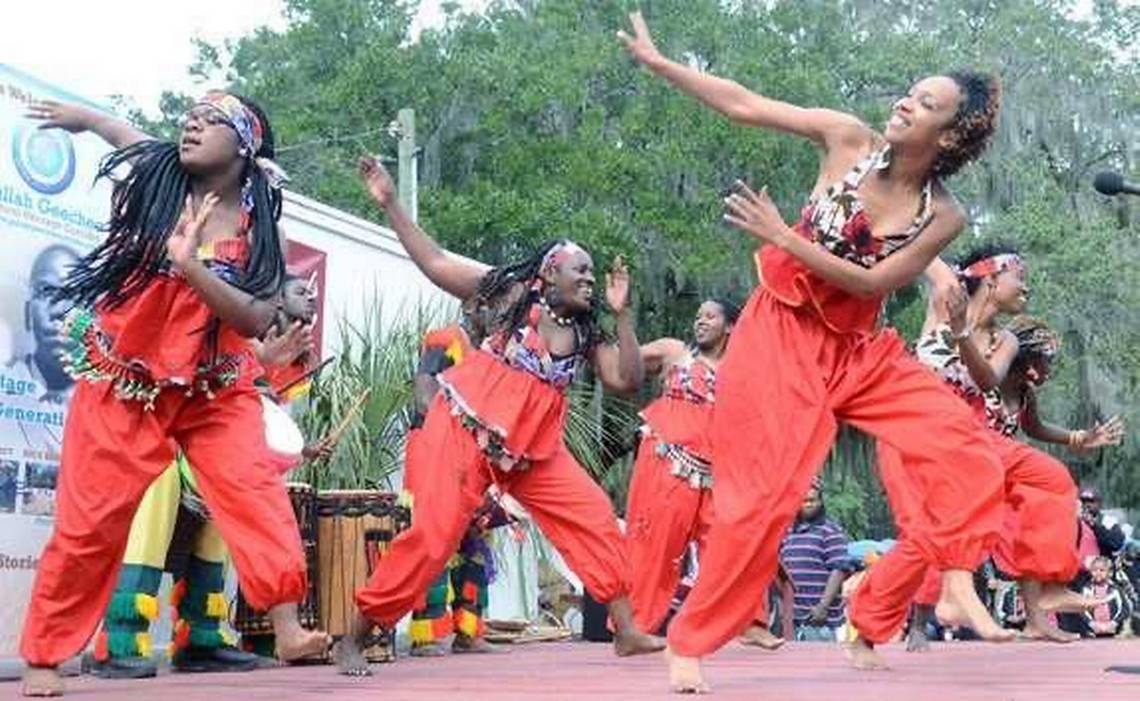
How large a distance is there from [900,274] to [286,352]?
99.9 inches

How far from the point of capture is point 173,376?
4.89 m

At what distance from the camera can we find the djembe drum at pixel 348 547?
743 cm

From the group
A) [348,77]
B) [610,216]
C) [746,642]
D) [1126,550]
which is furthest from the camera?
[348,77]

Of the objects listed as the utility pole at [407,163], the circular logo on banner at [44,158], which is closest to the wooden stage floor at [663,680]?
the circular logo on banner at [44,158]

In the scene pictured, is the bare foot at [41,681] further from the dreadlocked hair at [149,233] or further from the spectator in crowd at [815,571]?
the spectator in crowd at [815,571]

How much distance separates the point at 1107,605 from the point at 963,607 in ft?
23.2

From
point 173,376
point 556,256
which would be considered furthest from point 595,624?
point 173,376

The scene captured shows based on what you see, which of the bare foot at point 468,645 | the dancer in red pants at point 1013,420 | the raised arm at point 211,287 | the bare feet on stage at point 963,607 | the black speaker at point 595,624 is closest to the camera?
the raised arm at point 211,287

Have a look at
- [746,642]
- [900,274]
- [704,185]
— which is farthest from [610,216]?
[900,274]

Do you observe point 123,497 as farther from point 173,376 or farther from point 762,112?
point 762,112

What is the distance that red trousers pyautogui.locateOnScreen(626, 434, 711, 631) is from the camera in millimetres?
8461

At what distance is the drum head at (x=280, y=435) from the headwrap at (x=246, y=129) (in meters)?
0.94

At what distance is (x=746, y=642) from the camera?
27.3 feet

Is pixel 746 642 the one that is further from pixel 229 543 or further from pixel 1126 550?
pixel 1126 550
